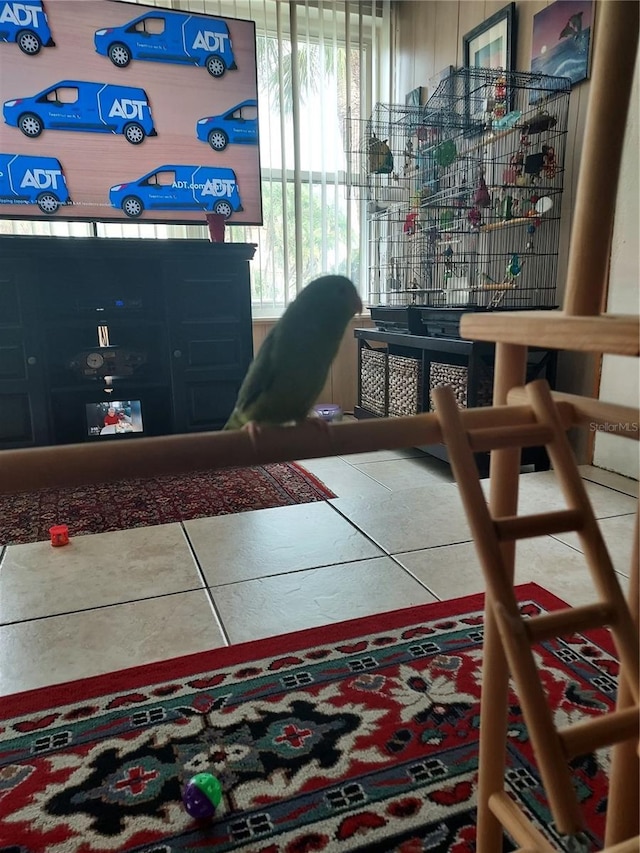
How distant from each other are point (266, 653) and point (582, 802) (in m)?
0.66

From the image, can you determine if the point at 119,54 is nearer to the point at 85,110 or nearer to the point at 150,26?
the point at 150,26

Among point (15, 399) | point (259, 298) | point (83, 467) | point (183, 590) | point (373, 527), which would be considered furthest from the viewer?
point (259, 298)

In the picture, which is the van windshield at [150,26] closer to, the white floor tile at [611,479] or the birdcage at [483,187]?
the birdcage at [483,187]

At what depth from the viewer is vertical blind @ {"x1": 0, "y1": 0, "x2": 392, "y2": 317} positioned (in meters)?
3.41

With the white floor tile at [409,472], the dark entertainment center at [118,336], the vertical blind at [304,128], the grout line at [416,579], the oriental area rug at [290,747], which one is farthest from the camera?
the vertical blind at [304,128]

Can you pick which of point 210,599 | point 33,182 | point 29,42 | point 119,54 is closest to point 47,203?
point 33,182

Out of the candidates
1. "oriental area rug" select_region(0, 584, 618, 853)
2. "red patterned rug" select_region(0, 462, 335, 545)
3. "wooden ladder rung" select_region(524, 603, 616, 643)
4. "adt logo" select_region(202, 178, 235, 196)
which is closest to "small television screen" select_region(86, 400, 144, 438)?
"red patterned rug" select_region(0, 462, 335, 545)

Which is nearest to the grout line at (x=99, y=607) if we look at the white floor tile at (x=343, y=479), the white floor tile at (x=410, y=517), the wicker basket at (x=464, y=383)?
the white floor tile at (x=410, y=517)

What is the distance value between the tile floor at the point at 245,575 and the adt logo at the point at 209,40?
8.01 ft

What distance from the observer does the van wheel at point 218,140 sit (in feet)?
10.00

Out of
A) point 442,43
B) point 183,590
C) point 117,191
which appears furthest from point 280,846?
point 442,43

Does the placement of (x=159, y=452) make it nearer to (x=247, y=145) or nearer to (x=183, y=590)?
(x=183, y=590)

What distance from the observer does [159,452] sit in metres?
0.58

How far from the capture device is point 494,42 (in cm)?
278
